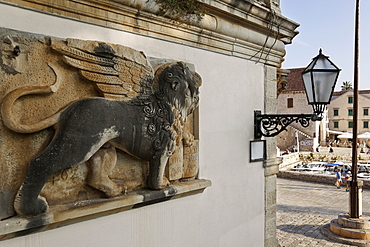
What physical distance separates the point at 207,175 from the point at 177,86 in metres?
1.03

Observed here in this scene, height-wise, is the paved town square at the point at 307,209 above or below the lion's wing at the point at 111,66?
below

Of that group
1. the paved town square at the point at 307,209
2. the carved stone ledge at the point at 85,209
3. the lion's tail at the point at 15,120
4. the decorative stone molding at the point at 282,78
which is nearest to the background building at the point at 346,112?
the paved town square at the point at 307,209

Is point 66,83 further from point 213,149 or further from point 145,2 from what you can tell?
point 213,149

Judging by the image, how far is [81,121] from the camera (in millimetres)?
1995

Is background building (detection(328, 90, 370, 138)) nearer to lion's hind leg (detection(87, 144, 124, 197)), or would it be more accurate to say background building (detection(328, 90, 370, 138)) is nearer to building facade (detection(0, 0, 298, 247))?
building facade (detection(0, 0, 298, 247))

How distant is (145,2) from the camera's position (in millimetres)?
2391

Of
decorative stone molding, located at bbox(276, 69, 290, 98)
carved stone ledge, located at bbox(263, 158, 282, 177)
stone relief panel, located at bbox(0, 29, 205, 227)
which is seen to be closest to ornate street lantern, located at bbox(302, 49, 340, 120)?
carved stone ledge, located at bbox(263, 158, 282, 177)

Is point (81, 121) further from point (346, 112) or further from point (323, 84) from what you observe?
point (346, 112)

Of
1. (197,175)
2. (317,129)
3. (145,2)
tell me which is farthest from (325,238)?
(317,129)

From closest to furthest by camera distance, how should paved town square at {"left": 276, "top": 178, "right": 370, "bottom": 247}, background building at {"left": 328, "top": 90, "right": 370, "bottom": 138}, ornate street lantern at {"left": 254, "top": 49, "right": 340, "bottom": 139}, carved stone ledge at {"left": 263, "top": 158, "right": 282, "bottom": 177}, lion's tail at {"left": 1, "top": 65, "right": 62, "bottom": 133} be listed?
lion's tail at {"left": 1, "top": 65, "right": 62, "bottom": 133}
ornate street lantern at {"left": 254, "top": 49, "right": 340, "bottom": 139}
carved stone ledge at {"left": 263, "top": 158, "right": 282, "bottom": 177}
paved town square at {"left": 276, "top": 178, "right": 370, "bottom": 247}
background building at {"left": 328, "top": 90, "right": 370, "bottom": 138}

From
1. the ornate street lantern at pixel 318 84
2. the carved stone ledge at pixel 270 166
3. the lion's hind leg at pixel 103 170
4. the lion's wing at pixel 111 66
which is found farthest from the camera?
the carved stone ledge at pixel 270 166

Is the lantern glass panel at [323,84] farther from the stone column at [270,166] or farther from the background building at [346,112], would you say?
the background building at [346,112]

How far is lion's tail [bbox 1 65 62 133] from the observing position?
1.77m

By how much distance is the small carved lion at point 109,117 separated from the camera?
1.86 m
